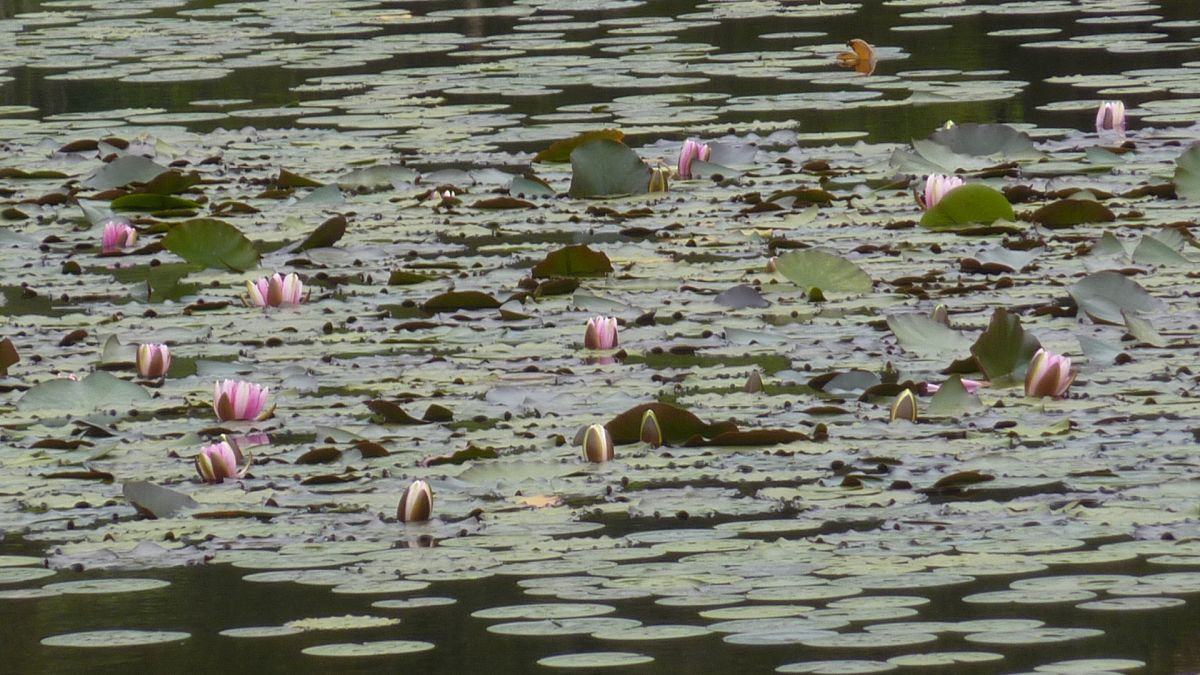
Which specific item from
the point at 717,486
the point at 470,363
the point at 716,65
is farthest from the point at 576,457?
the point at 716,65

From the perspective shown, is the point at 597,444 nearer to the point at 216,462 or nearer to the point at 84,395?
the point at 216,462

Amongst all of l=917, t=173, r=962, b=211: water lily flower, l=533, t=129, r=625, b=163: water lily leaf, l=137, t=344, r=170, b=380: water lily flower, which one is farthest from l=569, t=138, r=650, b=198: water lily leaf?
l=137, t=344, r=170, b=380: water lily flower

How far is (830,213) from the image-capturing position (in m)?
7.03

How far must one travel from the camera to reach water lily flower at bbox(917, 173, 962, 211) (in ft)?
22.3

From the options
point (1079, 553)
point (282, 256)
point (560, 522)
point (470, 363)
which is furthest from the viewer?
point (282, 256)

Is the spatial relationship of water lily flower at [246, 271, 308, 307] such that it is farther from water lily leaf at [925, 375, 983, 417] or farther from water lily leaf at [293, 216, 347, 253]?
water lily leaf at [925, 375, 983, 417]

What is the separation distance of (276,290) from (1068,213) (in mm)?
2456

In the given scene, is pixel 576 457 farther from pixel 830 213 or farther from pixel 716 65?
pixel 716 65

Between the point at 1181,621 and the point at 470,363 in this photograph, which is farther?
the point at 470,363

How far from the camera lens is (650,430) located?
438cm

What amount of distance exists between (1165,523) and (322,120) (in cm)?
675

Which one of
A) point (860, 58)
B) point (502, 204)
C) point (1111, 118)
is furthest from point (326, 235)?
point (860, 58)

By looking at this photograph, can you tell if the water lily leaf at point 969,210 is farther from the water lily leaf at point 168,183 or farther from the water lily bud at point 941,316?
the water lily leaf at point 168,183

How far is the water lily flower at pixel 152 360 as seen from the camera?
5.18m
